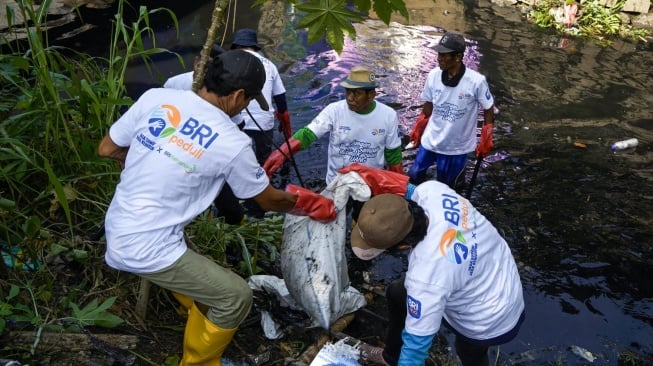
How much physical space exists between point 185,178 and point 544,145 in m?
5.98

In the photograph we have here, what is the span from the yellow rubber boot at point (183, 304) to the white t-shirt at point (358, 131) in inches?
67.7

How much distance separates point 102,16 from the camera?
30.6ft

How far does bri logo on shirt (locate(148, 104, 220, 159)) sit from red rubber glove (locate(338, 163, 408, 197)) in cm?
125

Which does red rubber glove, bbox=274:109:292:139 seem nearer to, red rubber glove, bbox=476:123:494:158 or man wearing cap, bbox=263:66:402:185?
man wearing cap, bbox=263:66:402:185

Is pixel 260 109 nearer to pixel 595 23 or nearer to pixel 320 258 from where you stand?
pixel 320 258

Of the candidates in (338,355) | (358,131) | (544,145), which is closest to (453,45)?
(358,131)

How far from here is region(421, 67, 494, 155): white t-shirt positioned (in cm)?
484

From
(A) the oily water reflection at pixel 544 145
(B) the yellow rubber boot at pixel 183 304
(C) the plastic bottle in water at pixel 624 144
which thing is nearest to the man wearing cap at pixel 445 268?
(A) the oily water reflection at pixel 544 145

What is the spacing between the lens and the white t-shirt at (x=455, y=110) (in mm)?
4840

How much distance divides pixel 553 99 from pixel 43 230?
8.06m

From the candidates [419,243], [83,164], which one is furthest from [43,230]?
[419,243]

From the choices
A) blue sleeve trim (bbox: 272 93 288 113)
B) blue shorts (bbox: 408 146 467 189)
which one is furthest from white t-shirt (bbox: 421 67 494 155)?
blue sleeve trim (bbox: 272 93 288 113)

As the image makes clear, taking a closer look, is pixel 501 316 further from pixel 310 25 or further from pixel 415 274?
pixel 310 25

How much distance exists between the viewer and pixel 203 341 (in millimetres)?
2791
